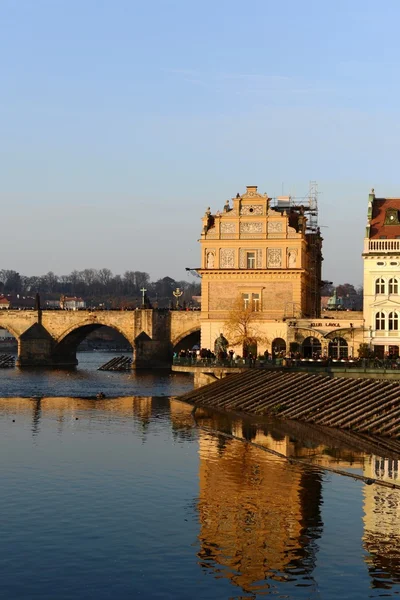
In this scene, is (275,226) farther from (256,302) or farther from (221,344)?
(221,344)

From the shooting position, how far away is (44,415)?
6444 cm

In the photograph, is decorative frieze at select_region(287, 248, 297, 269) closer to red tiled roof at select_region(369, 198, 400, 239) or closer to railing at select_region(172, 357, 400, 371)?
red tiled roof at select_region(369, 198, 400, 239)

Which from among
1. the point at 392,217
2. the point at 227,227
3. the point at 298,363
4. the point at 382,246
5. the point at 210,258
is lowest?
the point at 298,363

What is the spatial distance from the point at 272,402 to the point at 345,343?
20.8 m

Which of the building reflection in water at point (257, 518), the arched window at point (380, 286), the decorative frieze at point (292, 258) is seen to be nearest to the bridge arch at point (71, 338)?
the decorative frieze at point (292, 258)

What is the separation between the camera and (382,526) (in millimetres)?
32406

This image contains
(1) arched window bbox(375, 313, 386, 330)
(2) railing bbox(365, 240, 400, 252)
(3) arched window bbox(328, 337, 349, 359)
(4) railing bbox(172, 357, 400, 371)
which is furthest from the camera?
(3) arched window bbox(328, 337, 349, 359)

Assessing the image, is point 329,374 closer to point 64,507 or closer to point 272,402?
point 272,402

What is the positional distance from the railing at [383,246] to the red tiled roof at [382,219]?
119 cm

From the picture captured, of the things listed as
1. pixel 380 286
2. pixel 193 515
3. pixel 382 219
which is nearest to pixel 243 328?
pixel 380 286

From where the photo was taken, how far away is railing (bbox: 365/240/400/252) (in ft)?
260

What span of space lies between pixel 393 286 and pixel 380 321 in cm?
291

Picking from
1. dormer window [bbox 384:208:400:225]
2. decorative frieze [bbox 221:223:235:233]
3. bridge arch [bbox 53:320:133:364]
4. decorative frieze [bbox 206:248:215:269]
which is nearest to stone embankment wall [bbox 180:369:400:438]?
dormer window [bbox 384:208:400:225]

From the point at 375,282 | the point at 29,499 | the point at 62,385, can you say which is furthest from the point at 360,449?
the point at 62,385
